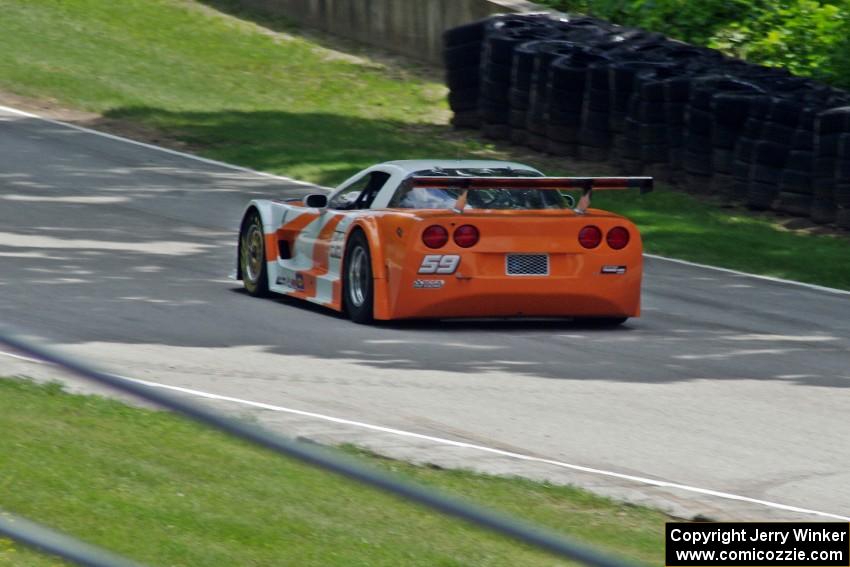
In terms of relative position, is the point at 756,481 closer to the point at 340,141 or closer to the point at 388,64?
the point at 340,141

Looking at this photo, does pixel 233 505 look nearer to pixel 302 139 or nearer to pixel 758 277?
pixel 758 277

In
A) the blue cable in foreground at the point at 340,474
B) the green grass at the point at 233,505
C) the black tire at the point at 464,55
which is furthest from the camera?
the black tire at the point at 464,55

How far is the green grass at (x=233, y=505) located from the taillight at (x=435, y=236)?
381 centimetres

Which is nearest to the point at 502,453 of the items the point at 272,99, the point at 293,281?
the point at 293,281

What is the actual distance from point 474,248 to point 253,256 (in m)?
2.66

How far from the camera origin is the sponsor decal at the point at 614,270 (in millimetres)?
A: 11161

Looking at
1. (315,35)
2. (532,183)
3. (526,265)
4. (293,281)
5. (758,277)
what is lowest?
(758,277)

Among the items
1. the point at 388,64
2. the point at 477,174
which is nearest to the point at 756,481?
the point at 477,174

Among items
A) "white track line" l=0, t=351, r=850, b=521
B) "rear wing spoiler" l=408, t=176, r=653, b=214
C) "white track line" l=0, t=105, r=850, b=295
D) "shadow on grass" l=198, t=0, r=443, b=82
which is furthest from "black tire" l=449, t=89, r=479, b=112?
"white track line" l=0, t=351, r=850, b=521

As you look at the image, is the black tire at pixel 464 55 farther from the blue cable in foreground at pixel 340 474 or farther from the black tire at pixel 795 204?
the blue cable in foreground at pixel 340 474

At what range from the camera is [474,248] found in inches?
427

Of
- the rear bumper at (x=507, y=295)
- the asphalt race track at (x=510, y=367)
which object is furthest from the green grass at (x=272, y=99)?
the rear bumper at (x=507, y=295)

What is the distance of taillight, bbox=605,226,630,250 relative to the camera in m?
11.2

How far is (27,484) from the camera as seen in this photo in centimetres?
579
